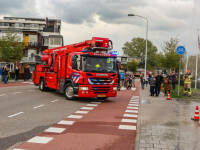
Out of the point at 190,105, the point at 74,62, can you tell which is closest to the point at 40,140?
the point at 74,62

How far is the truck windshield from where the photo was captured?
13.6 metres

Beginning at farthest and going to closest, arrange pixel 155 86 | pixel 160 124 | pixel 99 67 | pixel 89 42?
pixel 155 86 → pixel 89 42 → pixel 99 67 → pixel 160 124

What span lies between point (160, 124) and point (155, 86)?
10465mm

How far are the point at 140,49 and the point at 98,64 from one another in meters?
96.4

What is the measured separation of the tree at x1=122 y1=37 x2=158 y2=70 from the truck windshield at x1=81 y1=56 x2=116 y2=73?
9471cm

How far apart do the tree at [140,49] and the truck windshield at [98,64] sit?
9471cm

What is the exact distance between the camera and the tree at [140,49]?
107125 mm

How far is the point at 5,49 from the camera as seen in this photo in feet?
112

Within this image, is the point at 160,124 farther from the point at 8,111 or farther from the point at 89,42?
the point at 89,42

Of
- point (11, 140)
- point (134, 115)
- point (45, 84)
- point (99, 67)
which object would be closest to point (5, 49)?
point (45, 84)

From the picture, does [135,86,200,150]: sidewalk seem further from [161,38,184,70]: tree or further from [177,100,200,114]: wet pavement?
[161,38,184,70]: tree

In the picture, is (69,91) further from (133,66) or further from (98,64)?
(133,66)

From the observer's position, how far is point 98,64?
1375 cm

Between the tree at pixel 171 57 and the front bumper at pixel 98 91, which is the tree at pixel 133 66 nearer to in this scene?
the tree at pixel 171 57
